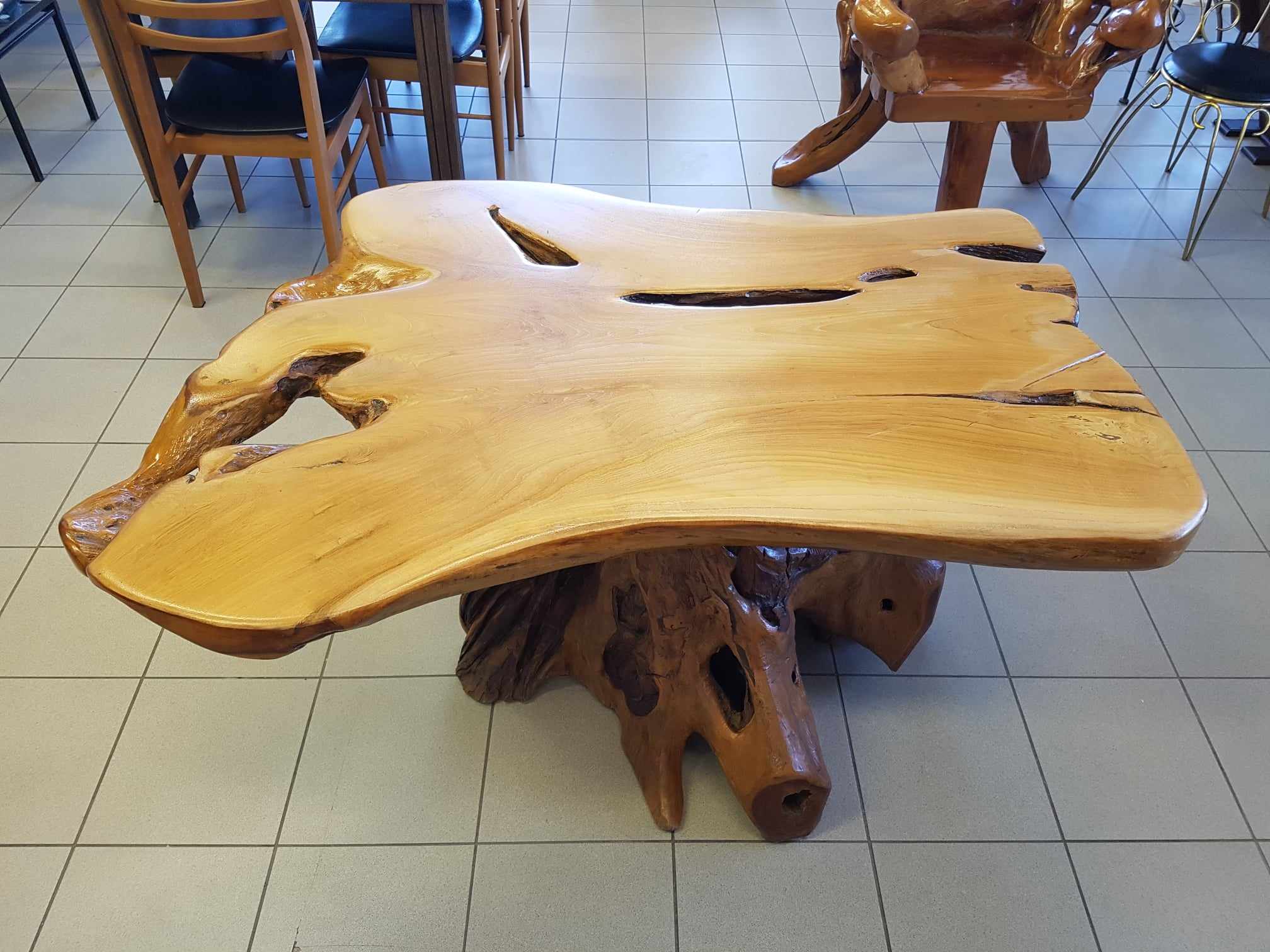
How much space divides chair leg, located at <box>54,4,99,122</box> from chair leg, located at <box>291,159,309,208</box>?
3.30 feet

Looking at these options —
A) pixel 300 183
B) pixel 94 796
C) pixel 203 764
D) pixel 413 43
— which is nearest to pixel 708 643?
pixel 203 764

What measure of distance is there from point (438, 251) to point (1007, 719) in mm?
1317

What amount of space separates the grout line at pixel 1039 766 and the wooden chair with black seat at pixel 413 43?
199 centimetres

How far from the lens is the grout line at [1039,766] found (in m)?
1.47

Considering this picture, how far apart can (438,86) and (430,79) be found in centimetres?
3

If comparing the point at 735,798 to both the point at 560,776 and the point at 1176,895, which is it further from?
the point at 1176,895

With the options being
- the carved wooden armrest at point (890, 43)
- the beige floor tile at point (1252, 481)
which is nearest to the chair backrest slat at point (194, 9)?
the carved wooden armrest at point (890, 43)

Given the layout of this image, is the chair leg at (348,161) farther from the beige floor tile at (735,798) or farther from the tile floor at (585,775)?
the beige floor tile at (735,798)

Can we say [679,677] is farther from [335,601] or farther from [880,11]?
[880,11]

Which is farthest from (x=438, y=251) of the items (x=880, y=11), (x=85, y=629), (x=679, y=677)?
(x=880, y=11)

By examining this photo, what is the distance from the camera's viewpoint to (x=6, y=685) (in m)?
1.75

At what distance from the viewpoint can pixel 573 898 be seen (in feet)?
4.85

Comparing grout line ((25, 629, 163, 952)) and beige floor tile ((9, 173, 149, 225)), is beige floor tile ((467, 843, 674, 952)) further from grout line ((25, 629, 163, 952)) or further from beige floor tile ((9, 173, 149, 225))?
beige floor tile ((9, 173, 149, 225))

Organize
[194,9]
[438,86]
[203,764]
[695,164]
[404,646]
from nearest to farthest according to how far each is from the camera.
Result: [203,764], [404,646], [194,9], [438,86], [695,164]
